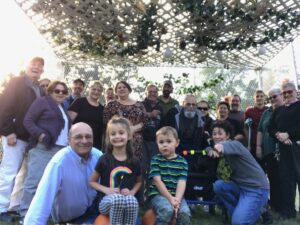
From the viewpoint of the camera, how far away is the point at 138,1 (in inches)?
200

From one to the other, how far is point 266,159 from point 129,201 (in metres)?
3.07

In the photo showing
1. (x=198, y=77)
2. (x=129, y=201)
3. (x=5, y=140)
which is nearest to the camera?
(x=129, y=201)

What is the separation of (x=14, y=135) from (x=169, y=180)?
5.80 feet

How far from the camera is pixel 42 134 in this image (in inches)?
143

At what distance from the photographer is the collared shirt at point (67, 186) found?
256 cm

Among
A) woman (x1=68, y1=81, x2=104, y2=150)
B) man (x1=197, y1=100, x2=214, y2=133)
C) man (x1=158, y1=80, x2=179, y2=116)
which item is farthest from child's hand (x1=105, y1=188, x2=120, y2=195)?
man (x1=158, y1=80, x2=179, y2=116)

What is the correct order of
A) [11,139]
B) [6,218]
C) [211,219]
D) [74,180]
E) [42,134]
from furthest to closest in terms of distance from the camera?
[211,219], [11,139], [42,134], [6,218], [74,180]

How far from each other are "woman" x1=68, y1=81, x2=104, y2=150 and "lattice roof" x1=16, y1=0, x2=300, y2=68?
4.74 feet

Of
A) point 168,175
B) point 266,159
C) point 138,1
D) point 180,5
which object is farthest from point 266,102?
point 168,175

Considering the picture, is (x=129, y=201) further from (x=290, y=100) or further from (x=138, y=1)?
(x=138, y=1)

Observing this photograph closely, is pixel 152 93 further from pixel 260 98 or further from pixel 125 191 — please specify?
pixel 125 191

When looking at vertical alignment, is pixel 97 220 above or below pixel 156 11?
below

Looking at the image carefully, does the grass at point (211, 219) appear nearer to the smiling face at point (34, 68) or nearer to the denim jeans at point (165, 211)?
the denim jeans at point (165, 211)

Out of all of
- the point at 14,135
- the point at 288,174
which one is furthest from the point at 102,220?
the point at 288,174
